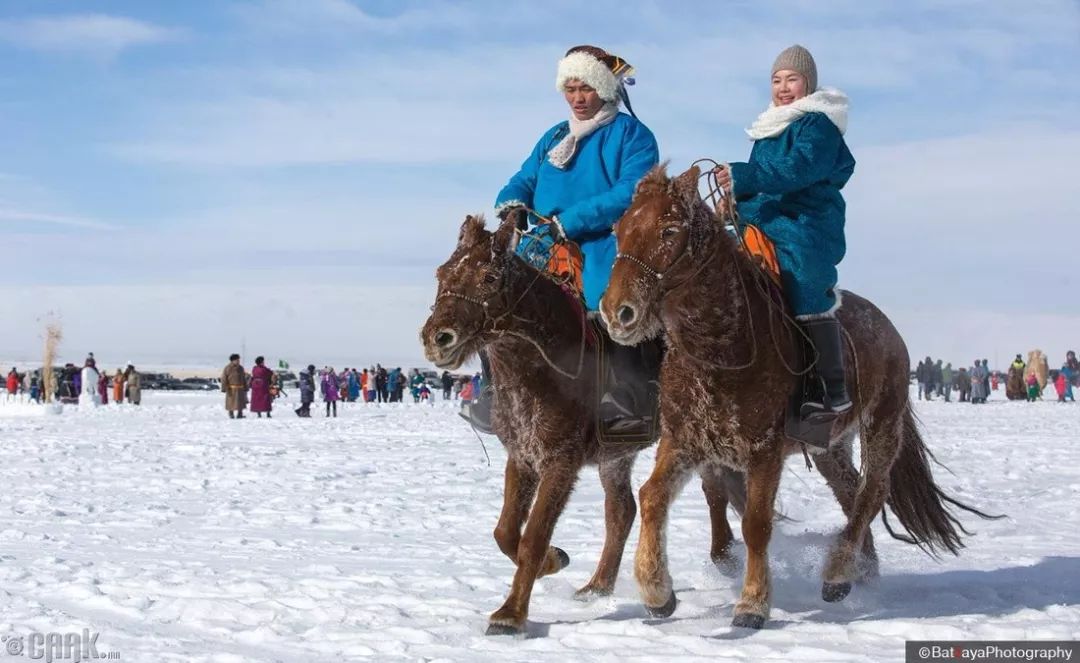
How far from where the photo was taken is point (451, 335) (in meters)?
5.65

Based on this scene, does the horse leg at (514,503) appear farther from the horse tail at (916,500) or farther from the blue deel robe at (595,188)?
the horse tail at (916,500)

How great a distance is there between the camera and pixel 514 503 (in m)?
6.29

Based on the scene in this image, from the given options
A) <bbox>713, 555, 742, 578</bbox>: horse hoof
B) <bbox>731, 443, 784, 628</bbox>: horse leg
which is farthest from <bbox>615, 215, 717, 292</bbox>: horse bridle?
<bbox>713, 555, 742, 578</bbox>: horse hoof

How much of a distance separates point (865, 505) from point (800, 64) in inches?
103

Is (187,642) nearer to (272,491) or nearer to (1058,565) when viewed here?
(1058,565)

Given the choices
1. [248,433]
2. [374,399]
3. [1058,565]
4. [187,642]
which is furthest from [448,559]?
[374,399]

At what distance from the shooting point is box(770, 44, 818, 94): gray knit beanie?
21.7 feet

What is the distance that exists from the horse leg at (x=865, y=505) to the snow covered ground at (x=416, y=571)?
0.16 meters

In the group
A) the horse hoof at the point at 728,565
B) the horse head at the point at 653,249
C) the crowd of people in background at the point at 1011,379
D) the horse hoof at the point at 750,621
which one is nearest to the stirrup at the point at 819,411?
the horse head at the point at 653,249

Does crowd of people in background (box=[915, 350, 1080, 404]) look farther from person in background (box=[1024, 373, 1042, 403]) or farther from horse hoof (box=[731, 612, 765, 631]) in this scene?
horse hoof (box=[731, 612, 765, 631])

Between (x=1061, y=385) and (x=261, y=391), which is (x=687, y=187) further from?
(x=1061, y=385)

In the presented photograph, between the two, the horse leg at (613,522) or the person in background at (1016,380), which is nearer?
the horse leg at (613,522)

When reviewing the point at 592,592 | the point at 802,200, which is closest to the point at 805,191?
the point at 802,200

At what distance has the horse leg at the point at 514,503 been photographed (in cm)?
625
